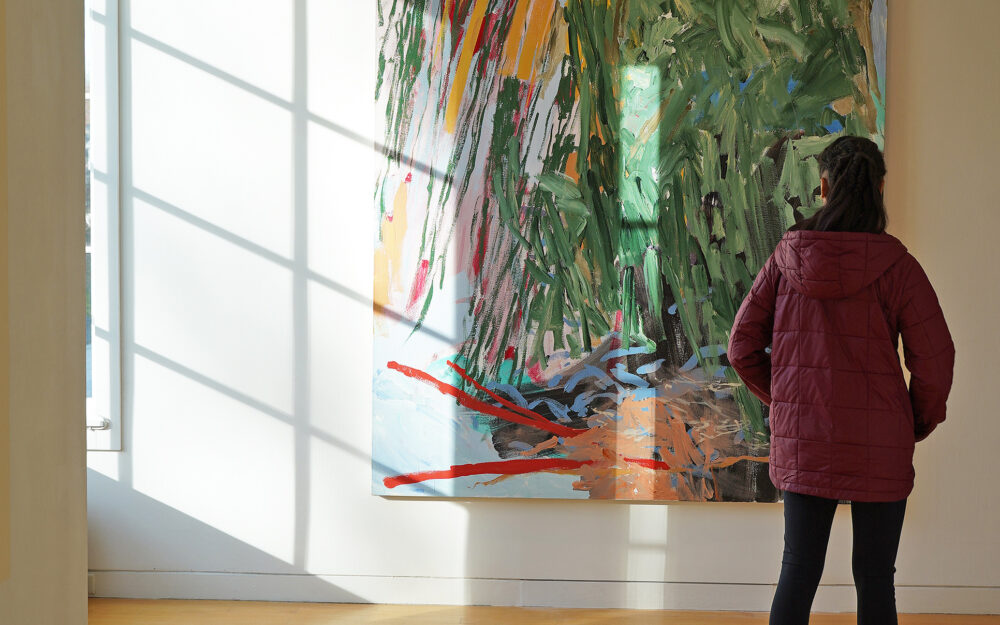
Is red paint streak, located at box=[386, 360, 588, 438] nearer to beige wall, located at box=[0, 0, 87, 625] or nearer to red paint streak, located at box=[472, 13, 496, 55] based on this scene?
red paint streak, located at box=[472, 13, 496, 55]

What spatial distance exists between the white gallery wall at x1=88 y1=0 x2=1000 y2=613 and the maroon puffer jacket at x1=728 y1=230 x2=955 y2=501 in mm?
1014

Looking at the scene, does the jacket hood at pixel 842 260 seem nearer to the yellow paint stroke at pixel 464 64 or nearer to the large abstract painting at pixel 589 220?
the large abstract painting at pixel 589 220

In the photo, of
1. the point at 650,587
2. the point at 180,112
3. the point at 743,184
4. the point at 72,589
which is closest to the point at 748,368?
the point at 743,184

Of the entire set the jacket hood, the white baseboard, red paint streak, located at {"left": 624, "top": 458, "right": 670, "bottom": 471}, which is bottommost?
the white baseboard

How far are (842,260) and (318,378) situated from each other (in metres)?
1.78

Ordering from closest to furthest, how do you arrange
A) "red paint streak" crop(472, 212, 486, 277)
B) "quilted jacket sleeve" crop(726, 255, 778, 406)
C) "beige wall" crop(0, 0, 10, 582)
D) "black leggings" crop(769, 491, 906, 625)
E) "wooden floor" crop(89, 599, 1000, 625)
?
"beige wall" crop(0, 0, 10, 582)
"black leggings" crop(769, 491, 906, 625)
"quilted jacket sleeve" crop(726, 255, 778, 406)
"wooden floor" crop(89, 599, 1000, 625)
"red paint streak" crop(472, 212, 486, 277)

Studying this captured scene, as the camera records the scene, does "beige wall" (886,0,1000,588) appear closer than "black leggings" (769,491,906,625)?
No

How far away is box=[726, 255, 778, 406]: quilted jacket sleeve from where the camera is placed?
1.98 meters

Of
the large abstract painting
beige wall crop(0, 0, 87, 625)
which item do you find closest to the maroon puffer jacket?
the large abstract painting

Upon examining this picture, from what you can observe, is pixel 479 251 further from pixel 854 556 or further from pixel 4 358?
pixel 4 358

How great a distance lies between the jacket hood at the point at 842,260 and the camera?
1.80 m

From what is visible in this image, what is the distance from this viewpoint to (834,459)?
1.81 meters

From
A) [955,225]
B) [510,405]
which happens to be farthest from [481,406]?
[955,225]

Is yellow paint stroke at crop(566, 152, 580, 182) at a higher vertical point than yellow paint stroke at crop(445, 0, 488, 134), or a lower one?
lower
